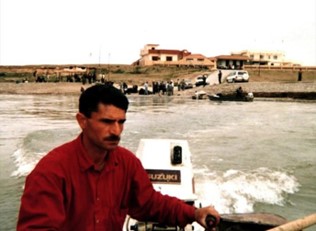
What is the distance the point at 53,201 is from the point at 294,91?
→ 137ft

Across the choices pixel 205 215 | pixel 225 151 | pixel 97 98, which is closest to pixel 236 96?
pixel 225 151

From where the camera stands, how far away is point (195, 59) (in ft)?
254

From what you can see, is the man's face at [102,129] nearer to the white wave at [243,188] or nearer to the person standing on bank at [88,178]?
the person standing on bank at [88,178]

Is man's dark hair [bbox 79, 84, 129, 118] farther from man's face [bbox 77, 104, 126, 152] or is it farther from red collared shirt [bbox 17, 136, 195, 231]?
red collared shirt [bbox 17, 136, 195, 231]

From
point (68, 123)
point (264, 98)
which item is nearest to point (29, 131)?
point (68, 123)

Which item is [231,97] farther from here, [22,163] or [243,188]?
[243,188]

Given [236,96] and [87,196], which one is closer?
[87,196]

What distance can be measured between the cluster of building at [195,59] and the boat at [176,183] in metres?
65.5

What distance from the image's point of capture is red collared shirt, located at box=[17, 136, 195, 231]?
230 centimetres

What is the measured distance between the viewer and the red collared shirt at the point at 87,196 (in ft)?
7.54

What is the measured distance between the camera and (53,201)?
233cm

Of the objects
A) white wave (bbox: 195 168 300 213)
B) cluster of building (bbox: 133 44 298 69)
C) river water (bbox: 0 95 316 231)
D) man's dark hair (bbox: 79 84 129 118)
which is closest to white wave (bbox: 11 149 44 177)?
river water (bbox: 0 95 316 231)

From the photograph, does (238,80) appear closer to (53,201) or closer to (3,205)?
(3,205)

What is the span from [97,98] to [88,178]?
47 cm
